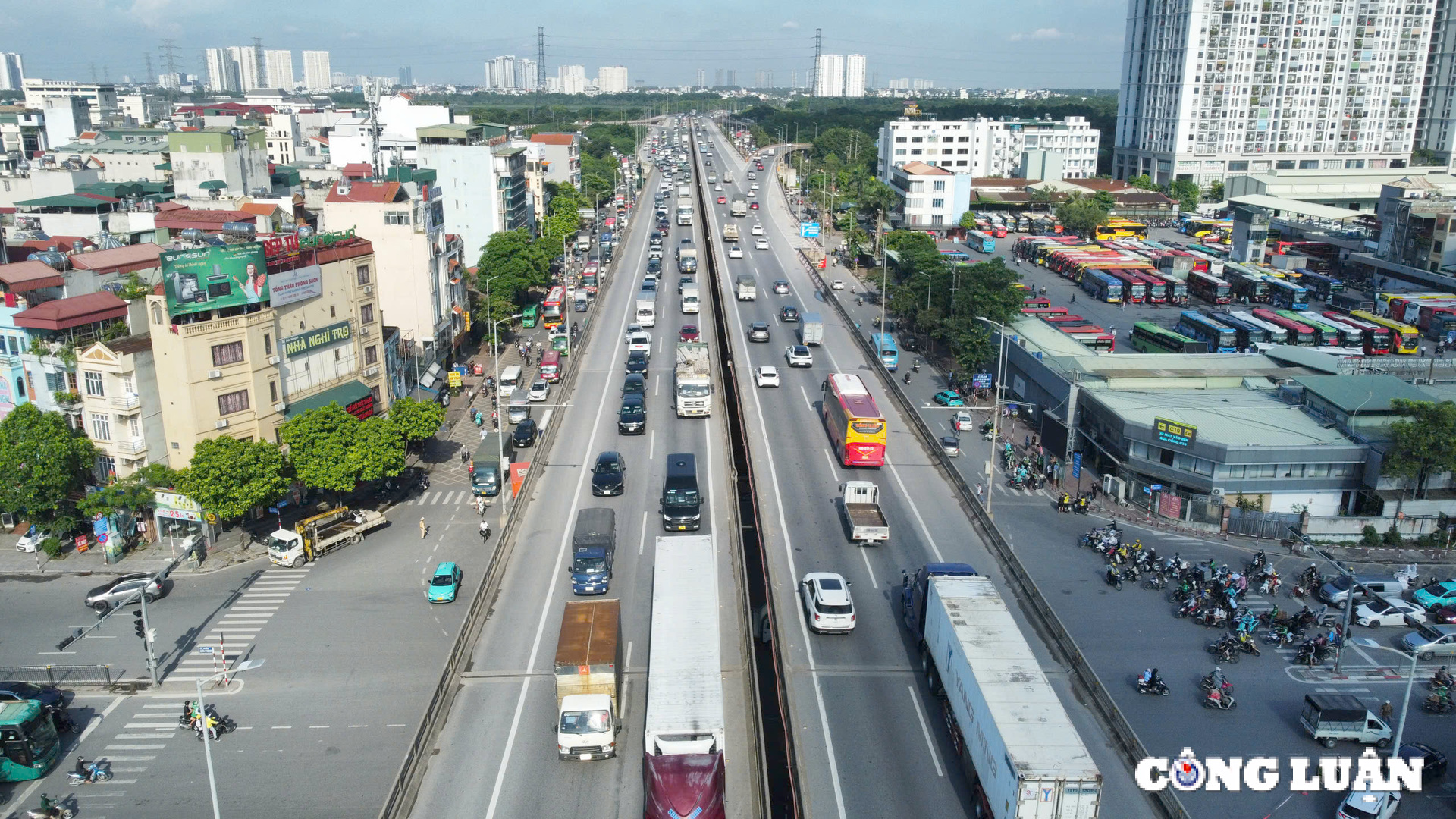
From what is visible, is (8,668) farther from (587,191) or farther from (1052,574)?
(587,191)

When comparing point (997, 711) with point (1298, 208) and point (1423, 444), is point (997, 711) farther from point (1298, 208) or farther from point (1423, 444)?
point (1298, 208)

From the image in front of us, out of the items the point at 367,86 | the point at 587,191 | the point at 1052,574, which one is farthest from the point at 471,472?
the point at 587,191

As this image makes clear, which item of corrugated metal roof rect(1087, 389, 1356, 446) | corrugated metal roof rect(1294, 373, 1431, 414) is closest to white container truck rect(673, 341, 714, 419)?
corrugated metal roof rect(1087, 389, 1356, 446)

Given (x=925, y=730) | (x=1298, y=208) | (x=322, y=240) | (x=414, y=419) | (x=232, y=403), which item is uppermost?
(x=322, y=240)

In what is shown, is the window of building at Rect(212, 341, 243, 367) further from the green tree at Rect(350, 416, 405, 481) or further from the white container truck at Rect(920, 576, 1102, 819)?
the white container truck at Rect(920, 576, 1102, 819)

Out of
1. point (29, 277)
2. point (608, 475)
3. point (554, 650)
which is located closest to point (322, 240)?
point (29, 277)

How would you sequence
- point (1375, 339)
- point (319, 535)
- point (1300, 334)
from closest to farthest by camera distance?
1. point (319, 535)
2. point (1300, 334)
3. point (1375, 339)

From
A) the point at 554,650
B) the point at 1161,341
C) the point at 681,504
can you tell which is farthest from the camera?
the point at 1161,341
